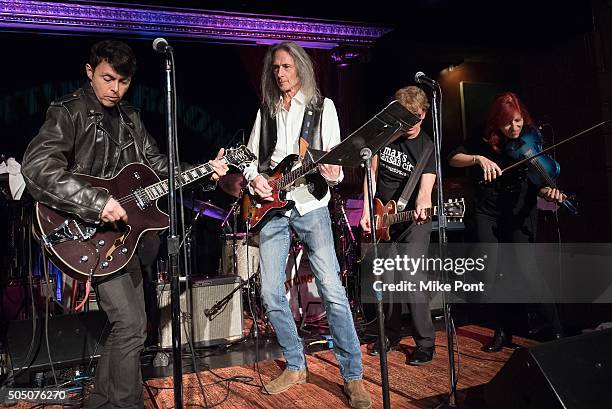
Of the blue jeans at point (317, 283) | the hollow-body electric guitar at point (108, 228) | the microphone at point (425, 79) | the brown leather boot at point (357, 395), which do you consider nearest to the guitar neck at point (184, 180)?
the hollow-body electric guitar at point (108, 228)

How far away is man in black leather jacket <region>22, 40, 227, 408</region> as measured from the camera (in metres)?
2.54

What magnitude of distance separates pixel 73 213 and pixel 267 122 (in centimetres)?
135

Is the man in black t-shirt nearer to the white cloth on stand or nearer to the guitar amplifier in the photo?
the guitar amplifier

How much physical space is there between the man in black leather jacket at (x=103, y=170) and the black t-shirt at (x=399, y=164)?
213 centimetres

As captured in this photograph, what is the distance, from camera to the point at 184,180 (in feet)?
9.98

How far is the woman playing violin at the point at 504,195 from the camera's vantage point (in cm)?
408

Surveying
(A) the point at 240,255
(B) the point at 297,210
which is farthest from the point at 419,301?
(A) the point at 240,255

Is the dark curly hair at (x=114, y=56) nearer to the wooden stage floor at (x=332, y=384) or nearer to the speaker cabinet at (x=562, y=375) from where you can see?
the wooden stage floor at (x=332, y=384)

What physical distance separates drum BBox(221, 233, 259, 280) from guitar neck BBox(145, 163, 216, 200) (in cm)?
253

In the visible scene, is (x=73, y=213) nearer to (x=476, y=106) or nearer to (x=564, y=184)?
(x=564, y=184)

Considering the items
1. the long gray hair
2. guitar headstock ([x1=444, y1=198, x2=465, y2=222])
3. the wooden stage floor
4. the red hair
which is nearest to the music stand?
the wooden stage floor

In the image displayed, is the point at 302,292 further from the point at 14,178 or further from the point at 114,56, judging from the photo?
the point at 114,56

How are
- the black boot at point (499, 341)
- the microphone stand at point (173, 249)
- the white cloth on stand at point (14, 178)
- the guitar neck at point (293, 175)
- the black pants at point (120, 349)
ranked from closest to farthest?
the microphone stand at point (173, 249), the black pants at point (120, 349), the guitar neck at point (293, 175), the black boot at point (499, 341), the white cloth on stand at point (14, 178)

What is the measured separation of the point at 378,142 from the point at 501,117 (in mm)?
2293
